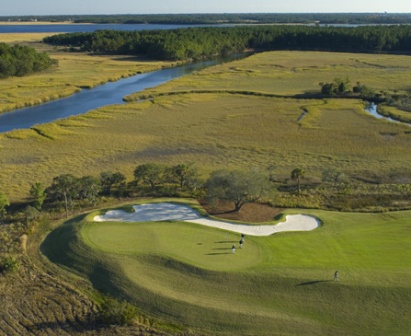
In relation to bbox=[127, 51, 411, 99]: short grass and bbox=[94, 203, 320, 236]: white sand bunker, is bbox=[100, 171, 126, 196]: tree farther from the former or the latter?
bbox=[127, 51, 411, 99]: short grass

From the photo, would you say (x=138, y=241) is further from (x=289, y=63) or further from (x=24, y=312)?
(x=289, y=63)

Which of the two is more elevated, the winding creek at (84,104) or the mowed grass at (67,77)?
the mowed grass at (67,77)

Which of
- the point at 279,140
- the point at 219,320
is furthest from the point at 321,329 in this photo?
the point at 279,140

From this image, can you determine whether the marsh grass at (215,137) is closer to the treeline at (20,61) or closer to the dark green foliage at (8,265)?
the treeline at (20,61)

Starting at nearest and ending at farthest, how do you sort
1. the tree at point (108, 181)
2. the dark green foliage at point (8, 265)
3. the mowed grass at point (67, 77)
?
the dark green foliage at point (8, 265), the tree at point (108, 181), the mowed grass at point (67, 77)

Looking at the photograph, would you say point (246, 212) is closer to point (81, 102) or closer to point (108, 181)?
point (108, 181)

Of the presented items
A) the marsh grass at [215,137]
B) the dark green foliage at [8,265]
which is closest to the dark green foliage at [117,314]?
the dark green foliage at [8,265]
